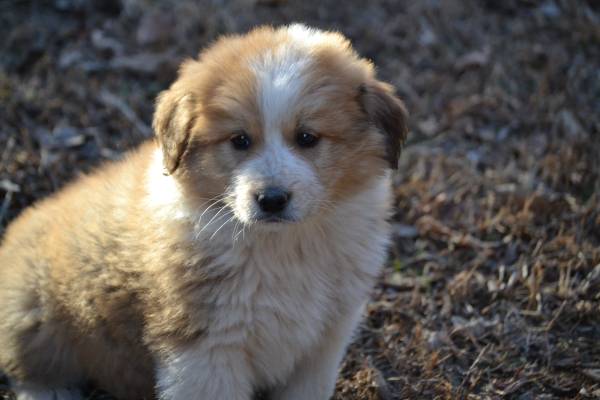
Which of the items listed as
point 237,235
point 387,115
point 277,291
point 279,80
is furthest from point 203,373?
point 387,115

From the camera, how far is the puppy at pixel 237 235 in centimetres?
287

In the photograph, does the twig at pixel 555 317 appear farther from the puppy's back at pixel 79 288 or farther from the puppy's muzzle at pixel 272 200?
the puppy's back at pixel 79 288

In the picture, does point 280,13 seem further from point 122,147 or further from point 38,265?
point 38,265

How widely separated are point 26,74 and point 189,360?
3521 millimetres

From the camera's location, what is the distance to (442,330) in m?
4.00

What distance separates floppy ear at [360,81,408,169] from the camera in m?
3.05

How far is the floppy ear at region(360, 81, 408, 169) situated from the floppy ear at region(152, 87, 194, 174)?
78cm

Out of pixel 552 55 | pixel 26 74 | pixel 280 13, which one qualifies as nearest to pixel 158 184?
pixel 26 74

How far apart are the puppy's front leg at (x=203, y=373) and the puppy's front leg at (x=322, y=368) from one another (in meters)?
0.46

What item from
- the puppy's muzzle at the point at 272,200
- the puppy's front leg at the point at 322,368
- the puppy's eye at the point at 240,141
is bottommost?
the puppy's front leg at the point at 322,368

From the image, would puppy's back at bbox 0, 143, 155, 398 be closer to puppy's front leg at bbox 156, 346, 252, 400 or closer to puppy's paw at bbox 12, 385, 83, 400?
puppy's paw at bbox 12, 385, 83, 400

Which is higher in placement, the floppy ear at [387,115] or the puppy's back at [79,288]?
the floppy ear at [387,115]

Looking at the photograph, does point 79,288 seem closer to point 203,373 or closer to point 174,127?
point 203,373

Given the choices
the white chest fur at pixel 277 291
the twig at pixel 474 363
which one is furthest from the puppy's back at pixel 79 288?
the twig at pixel 474 363
